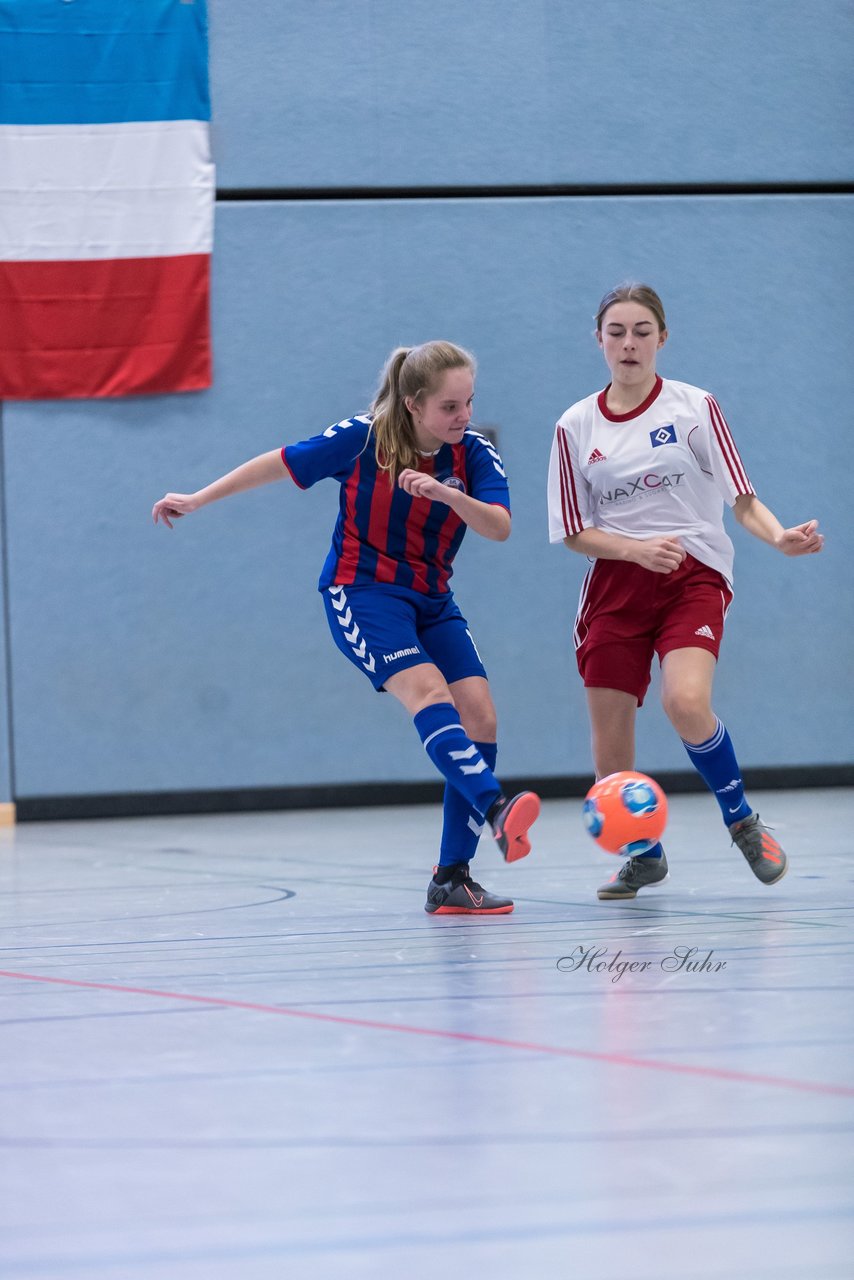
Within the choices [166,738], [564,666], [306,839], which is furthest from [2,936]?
[564,666]

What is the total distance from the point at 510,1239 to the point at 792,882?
2.73m

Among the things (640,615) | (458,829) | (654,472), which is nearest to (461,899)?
(458,829)

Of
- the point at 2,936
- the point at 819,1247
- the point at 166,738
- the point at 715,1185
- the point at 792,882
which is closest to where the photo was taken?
the point at 819,1247

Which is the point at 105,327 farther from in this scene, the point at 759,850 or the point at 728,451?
the point at 759,850

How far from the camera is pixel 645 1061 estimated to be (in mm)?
2119

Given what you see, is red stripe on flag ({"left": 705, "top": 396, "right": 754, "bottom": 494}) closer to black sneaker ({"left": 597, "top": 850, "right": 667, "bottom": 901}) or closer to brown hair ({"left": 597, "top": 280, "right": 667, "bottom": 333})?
brown hair ({"left": 597, "top": 280, "right": 667, "bottom": 333})

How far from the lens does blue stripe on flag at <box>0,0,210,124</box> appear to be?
709cm

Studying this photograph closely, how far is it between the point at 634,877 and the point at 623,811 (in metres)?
0.53

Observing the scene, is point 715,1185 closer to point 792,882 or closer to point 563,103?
point 792,882

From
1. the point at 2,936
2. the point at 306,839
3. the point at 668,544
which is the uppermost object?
the point at 668,544

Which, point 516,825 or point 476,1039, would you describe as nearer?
point 476,1039

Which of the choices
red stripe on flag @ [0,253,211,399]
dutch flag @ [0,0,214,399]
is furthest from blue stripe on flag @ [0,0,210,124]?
red stripe on flag @ [0,253,211,399]

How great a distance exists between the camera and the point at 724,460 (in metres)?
3.84

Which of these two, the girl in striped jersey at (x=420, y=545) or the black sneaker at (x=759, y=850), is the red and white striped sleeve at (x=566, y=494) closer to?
the girl in striped jersey at (x=420, y=545)
